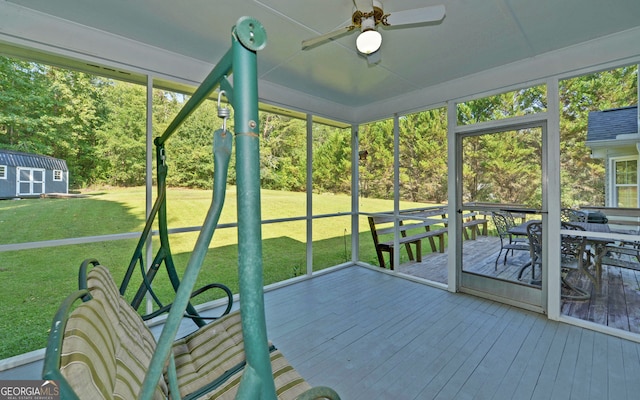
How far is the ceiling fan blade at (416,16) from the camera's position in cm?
172

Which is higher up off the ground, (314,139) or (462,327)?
(314,139)

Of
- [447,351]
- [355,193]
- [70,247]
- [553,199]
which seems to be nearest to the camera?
[447,351]

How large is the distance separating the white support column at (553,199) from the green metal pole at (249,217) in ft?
11.2

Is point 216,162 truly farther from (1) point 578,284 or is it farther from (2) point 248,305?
(1) point 578,284

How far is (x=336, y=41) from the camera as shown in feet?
8.30

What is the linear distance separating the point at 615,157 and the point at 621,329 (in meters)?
2.73

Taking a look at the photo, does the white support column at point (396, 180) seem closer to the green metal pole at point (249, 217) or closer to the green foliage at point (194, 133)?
the green foliage at point (194, 133)

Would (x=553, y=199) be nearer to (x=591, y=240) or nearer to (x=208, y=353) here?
(x=591, y=240)

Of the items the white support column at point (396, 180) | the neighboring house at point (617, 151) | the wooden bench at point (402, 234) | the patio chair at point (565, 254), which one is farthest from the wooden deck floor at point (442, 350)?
the neighboring house at point (617, 151)

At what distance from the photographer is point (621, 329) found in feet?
8.27

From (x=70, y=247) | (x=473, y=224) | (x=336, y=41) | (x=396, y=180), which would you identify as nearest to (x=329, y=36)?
(x=336, y=41)

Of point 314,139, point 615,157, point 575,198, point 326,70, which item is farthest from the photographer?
point 314,139

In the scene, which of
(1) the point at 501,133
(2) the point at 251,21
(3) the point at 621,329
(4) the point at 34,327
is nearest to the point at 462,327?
(3) the point at 621,329

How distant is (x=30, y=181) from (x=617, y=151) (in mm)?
7502
